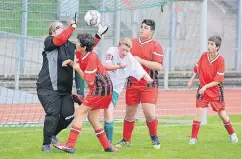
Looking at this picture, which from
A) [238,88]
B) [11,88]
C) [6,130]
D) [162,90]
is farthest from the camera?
[238,88]

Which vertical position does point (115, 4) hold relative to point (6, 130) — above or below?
above

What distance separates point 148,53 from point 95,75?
1.08 meters

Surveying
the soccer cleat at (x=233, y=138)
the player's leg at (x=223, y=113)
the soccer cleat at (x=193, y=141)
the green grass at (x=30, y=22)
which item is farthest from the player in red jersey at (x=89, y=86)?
the green grass at (x=30, y=22)

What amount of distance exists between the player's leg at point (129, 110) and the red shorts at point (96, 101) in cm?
81

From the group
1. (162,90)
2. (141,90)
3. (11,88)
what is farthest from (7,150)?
(162,90)

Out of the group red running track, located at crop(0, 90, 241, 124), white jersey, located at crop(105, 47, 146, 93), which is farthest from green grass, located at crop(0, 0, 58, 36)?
white jersey, located at crop(105, 47, 146, 93)

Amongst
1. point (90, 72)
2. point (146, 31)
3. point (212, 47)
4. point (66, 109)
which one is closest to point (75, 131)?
point (66, 109)

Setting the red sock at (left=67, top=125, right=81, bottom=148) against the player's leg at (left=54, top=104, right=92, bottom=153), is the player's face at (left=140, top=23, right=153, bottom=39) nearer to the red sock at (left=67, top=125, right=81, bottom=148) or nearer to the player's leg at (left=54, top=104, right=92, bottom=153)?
the player's leg at (left=54, top=104, right=92, bottom=153)

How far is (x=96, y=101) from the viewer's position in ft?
29.8

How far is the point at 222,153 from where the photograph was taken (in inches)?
372

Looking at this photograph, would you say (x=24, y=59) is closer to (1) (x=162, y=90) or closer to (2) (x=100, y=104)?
(1) (x=162, y=90)

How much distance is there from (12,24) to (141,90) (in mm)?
7281

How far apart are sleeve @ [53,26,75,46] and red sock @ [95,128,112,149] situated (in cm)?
123

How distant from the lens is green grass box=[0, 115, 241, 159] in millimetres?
9031
